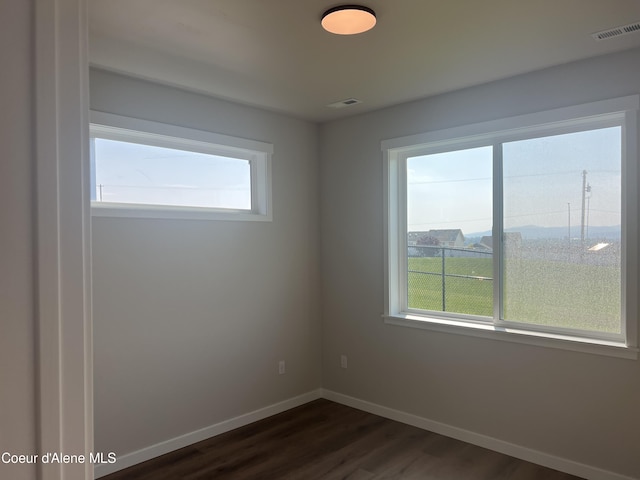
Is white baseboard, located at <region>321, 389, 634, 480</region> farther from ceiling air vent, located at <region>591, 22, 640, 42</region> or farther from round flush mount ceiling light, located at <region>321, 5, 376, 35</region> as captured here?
round flush mount ceiling light, located at <region>321, 5, 376, 35</region>

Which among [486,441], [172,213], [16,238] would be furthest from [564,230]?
[16,238]

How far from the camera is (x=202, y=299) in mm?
3553

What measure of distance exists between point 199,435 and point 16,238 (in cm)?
336

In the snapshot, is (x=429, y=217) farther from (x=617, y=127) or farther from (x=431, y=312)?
(x=617, y=127)

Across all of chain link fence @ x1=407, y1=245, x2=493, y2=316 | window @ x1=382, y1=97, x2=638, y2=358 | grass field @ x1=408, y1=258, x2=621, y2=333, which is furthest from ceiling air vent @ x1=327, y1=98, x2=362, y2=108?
grass field @ x1=408, y1=258, x2=621, y2=333

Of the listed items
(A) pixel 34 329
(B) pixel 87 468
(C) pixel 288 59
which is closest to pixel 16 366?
(A) pixel 34 329

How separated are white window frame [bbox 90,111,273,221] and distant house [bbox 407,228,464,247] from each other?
1.30 m

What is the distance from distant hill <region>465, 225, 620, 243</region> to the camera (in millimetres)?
2926

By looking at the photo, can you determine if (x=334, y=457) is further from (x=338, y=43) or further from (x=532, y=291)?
(x=338, y=43)

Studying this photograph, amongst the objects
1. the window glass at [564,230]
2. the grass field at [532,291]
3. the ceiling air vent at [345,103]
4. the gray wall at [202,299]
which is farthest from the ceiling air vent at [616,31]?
the gray wall at [202,299]

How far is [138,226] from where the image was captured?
318cm

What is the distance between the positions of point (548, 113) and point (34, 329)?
10.7 ft

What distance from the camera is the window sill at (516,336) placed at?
2791 mm

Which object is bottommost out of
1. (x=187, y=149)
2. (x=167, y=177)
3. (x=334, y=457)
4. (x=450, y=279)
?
(x=334, y=457)
